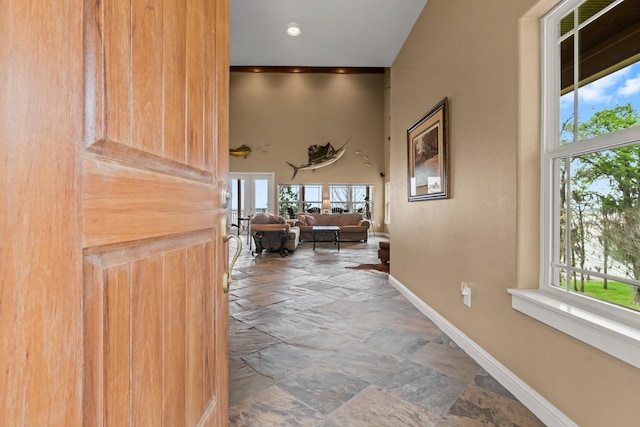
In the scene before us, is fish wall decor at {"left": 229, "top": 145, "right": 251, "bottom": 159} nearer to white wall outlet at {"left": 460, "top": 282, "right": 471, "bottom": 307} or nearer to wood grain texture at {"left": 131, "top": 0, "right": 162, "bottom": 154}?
white wall outlet at {"left": 460, "top": 282, "right": 471, "bottom": 307}

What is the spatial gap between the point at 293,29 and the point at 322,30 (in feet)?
1.02

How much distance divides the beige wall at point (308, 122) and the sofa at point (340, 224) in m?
1.24

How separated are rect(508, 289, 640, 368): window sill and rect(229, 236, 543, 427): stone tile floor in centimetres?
48

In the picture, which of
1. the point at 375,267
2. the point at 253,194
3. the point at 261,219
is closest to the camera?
the point at 375,267

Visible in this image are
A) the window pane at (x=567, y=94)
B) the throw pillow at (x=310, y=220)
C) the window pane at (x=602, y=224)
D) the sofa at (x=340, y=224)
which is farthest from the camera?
the throw pillow at (x=310, y=220)

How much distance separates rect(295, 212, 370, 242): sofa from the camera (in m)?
8.66

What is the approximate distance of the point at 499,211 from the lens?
1816 millimetres

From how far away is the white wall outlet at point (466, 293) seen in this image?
2.13 metres

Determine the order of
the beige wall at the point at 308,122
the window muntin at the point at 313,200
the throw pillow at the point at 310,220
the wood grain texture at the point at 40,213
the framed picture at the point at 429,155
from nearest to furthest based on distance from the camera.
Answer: the wood grain texture at the point at 40,213 < the framed picture at the point at 429,155 < the throw pillow at the point at 310,220 < the beige wall at the point at 308,122 < the window muntin at the point at 313,200

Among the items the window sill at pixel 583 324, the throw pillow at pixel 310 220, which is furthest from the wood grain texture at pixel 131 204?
the throw pillow at pixel 310 220

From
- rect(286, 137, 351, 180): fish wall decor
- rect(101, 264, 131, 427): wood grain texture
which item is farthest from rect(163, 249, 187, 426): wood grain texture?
rect(286, 137, 351, 180): fish wall decor

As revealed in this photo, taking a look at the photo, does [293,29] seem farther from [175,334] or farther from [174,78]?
[175,334]

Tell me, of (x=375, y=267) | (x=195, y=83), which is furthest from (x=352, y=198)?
(x=195, y=83)

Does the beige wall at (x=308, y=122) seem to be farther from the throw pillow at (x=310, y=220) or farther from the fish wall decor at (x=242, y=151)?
the throw pillow at (x=310, y=220)
